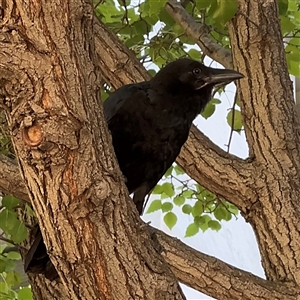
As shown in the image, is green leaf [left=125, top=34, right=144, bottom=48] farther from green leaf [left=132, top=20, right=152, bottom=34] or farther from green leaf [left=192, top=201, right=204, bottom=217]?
green leaf [left=192, top=201, right=204, bottom=217]

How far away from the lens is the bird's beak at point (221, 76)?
141 centimetres

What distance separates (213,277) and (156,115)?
0.40m

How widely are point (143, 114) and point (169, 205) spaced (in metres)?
0.60

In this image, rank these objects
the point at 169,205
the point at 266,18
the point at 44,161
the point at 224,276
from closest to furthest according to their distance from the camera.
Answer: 1. the point at 44,161
2. the point at 224,276
3. the point at 266,18
4. the point at 169,205

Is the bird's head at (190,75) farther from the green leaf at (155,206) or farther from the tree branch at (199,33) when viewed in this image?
the green leaf at (155,206)

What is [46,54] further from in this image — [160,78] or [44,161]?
[160,78]

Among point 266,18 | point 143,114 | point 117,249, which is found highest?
point 266,18

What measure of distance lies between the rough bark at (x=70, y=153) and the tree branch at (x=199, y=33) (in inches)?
26.9

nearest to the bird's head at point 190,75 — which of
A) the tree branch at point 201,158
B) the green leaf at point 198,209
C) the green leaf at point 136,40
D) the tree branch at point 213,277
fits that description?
the tree branch at point 201,158

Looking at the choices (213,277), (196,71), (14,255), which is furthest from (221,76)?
(14,255)

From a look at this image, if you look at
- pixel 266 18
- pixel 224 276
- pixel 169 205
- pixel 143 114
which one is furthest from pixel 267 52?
pixel 169 205

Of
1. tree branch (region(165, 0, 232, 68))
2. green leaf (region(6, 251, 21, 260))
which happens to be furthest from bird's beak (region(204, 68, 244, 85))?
green leaf (region(6, 251, 21, 260))

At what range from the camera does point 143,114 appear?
1.39 m

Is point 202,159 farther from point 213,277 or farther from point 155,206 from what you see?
point 155,206
